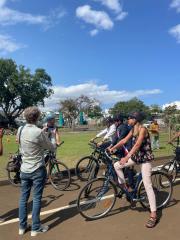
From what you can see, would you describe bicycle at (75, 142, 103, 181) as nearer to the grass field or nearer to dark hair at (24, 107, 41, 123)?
the grass field

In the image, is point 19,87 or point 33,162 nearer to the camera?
point 33,162

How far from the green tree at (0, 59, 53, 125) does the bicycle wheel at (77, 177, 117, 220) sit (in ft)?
209

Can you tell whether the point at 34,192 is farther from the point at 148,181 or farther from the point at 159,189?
the point at 159,189

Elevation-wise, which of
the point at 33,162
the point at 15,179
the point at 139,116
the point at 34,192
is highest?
the point at 139,116

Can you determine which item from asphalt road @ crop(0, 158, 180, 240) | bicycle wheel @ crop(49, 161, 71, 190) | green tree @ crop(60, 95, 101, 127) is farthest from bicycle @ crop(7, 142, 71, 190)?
green tree @ crop(60, 95, 101, 127)

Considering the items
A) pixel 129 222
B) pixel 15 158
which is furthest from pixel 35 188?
pixel 15 158

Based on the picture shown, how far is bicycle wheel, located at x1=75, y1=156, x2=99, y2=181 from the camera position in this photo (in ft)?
32.2

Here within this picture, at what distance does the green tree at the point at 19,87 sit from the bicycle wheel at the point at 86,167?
59.8 metres

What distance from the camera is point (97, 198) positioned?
22.0 ft

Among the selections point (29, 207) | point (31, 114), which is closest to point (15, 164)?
point (29, 207)

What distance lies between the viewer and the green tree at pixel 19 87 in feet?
228

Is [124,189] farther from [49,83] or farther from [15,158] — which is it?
[49,83]

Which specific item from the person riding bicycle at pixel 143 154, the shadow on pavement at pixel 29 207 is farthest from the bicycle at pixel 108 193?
the shadow on pavement at pixel 29 207

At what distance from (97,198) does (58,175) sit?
274 centimetres
